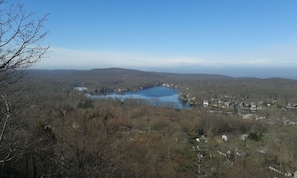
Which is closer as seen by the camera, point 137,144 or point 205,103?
point 137,144

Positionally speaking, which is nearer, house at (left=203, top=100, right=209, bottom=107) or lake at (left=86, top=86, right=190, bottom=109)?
lake at (left=86, top=86, right=190, bottom=109)

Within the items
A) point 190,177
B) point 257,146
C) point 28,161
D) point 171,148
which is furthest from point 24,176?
point 257,146

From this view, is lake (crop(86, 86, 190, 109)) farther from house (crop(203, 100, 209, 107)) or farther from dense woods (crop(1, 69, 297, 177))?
dense woods (crop(1, 69, 297, 177))

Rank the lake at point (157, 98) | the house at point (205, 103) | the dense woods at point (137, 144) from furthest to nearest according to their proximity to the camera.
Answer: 1. the house at point (205, 103)
2. the lake at point (157, 98)
3. the dense woods at point (137, 144)

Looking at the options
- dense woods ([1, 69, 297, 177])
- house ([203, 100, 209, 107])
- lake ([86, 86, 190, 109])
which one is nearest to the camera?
dense woods ([1, 69, 297, 177])

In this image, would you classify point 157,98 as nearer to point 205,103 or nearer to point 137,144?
point 205,103

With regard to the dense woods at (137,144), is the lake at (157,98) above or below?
below

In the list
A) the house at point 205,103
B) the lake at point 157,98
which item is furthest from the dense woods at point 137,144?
the house at point 205,103

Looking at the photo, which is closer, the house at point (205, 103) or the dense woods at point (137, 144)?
the dense woods at point (137, 144)

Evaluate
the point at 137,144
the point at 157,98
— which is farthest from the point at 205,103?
the point at 137,144

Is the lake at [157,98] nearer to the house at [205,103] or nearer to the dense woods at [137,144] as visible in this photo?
the house at [205,103]

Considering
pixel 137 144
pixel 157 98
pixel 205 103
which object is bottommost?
pixel 205 103

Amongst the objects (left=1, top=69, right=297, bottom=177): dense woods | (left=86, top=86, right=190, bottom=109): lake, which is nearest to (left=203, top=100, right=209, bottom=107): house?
(left=86, top=86, right=190, bottom=109): lake
